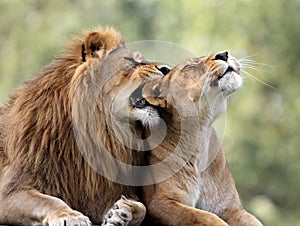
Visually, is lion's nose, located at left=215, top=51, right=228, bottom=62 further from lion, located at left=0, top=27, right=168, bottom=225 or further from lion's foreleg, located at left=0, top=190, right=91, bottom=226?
lion's foreleg, located at left=0, top=190, right=91, bottom=226

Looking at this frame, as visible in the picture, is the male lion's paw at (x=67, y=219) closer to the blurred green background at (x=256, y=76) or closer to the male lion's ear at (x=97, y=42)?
the male lion's ear at (x=97, y=42)

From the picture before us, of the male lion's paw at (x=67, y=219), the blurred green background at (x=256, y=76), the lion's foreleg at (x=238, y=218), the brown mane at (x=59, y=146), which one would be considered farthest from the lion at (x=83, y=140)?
the blurred green background at (x=256, y=76)

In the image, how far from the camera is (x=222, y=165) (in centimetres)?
411

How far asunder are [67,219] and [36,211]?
22 centimetres

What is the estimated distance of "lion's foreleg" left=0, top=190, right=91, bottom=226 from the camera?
3.58 meters

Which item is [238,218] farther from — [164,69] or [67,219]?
[67,219]

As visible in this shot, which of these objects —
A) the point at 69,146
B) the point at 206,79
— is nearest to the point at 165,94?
the point at 206,79

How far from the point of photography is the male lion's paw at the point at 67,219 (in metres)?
3.55

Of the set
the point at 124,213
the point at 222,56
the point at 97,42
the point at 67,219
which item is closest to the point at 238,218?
the point at 124,213

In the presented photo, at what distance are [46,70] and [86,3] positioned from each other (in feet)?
27.0

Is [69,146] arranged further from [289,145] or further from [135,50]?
[289,145]

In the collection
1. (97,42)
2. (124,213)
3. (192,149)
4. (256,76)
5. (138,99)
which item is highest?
(97,42)

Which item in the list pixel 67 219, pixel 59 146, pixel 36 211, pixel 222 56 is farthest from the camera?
pixel 222 56

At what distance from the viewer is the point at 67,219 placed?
355 cm
